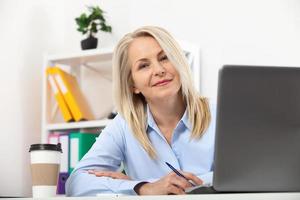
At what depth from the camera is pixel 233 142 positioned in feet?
3.17

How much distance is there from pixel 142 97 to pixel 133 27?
1.46 metres

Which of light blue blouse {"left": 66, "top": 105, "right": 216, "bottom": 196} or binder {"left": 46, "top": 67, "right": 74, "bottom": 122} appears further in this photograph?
binder {"left": 46, "top": 67, "right": 74, "bottom": 122}

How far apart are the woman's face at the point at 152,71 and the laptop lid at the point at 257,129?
83cm

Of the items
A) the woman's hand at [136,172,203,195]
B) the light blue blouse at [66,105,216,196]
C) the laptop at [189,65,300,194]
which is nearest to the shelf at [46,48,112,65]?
the light blue blouse at [66,105,216,196]

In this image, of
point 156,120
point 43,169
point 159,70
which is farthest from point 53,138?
point 43,169

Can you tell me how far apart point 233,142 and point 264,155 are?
0.07 meters

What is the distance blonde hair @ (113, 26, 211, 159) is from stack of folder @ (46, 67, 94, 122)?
1303mm

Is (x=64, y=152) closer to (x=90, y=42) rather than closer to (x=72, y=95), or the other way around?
(x=72, y=95)

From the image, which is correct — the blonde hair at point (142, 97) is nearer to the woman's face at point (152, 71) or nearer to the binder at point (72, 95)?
the woman's face at point (152, 71)

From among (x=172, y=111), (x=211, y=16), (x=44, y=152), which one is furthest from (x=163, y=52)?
(x=211, y=16)

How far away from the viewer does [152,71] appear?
182 cm

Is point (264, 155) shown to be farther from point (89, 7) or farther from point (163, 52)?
point (89, 7)

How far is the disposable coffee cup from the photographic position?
51.6 inches

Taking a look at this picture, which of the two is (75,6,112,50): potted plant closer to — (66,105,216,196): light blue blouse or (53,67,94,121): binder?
(53,67,94,121): binder
